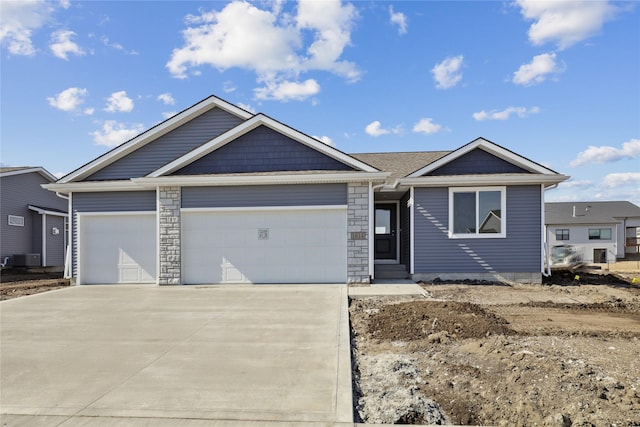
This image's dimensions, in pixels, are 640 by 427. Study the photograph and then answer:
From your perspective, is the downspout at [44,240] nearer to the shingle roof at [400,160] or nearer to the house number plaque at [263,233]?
the house number plaque at [263,233]

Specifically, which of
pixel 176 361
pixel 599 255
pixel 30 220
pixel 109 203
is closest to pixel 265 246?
pixel 109 203

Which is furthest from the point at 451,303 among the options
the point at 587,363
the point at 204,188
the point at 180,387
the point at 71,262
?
the point at 71,262

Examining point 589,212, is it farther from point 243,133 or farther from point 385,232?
point 243,133

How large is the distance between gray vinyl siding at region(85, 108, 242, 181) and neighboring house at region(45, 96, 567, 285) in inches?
16.1

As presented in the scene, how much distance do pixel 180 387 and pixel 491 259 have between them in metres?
10.2

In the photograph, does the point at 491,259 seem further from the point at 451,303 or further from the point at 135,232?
the point at 135,232

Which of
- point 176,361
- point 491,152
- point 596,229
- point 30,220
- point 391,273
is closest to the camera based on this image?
point 176,361

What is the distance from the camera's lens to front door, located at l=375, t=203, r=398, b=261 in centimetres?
1490

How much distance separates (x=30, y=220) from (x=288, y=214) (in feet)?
54.4

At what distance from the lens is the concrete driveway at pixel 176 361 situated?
144 inches

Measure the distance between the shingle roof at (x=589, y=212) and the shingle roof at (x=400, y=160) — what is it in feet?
87.1

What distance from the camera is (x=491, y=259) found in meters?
11.8

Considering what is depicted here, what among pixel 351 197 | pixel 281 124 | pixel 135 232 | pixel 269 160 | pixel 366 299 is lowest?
pixel 366 299

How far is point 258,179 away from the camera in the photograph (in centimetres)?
1109
